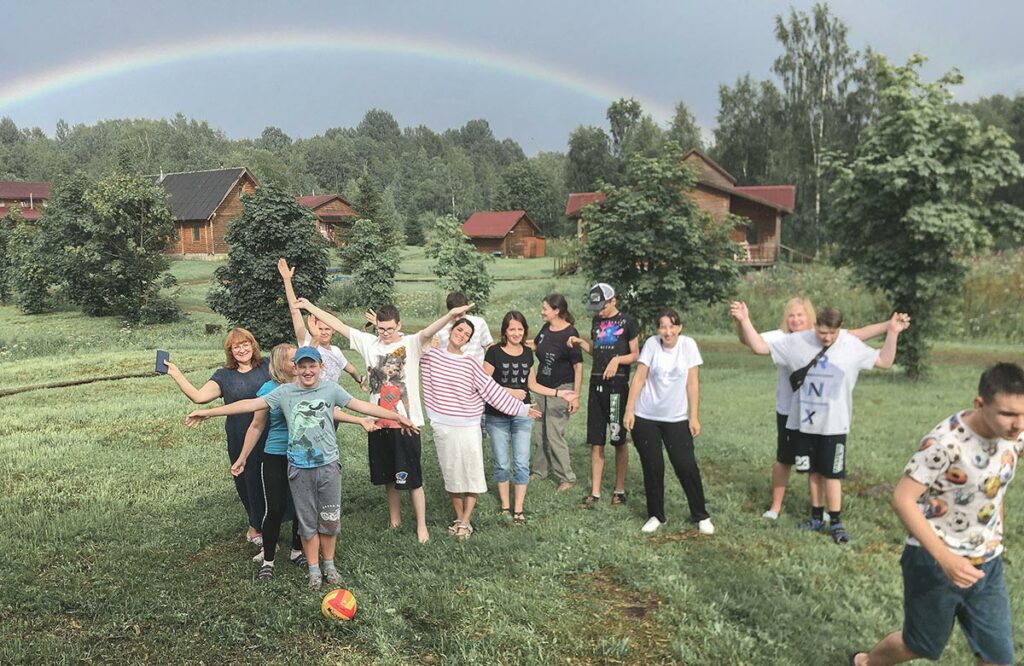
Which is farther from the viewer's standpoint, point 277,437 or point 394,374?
point 394,374

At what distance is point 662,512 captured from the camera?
19.5 feet

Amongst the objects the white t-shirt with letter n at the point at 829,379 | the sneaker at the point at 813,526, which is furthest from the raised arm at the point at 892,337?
the sneaker at the point at 813,526

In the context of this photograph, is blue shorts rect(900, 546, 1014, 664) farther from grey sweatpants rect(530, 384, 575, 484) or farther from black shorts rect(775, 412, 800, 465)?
grey sweatpants rect(530, 384, 575, 484)

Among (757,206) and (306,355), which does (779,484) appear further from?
(757,206)

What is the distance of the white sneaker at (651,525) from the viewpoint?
582cm

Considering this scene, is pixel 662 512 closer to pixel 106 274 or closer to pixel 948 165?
pixel 948 165

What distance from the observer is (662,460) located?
5.86 metres

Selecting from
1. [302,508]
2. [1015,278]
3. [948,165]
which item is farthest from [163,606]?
[1015,278]

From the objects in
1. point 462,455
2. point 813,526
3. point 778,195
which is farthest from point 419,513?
point 778,195

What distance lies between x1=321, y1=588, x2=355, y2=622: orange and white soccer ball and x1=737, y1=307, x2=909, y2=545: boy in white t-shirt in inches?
141

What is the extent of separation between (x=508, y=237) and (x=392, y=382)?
56049 mm

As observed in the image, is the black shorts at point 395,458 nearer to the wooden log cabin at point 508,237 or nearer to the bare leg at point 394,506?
the bare leg at point 394,506

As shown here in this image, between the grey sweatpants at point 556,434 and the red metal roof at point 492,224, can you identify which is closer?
the grey sweatpants at point 556,434

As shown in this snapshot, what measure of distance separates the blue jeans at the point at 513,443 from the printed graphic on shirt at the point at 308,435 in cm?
189
